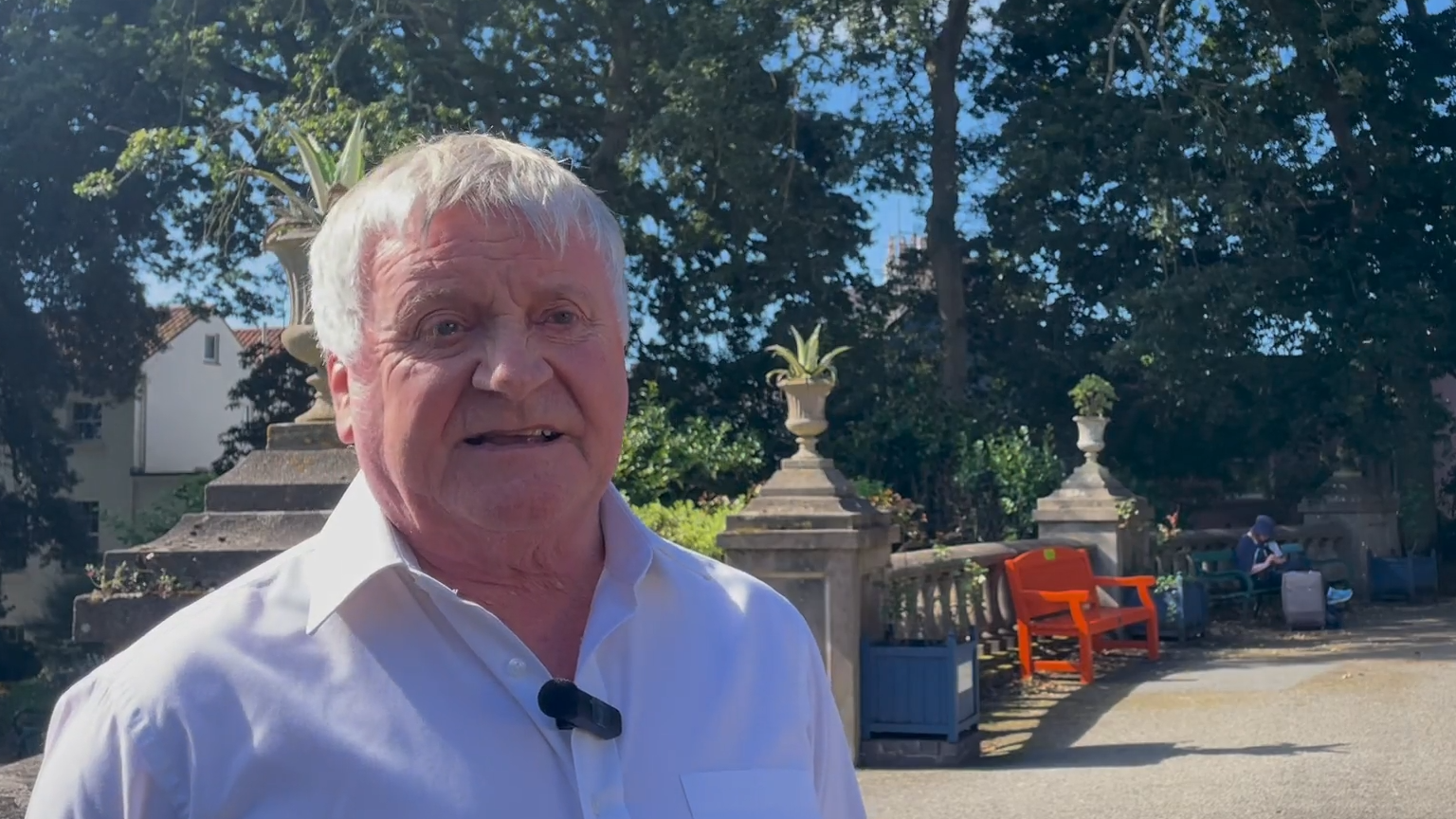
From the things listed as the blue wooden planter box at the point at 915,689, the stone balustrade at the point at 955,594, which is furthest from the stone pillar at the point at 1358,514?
the blue wooden planter box at the point at 915,689

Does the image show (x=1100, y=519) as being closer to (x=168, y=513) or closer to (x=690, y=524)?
(x=690, y=524)

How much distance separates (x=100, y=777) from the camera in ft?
5.14

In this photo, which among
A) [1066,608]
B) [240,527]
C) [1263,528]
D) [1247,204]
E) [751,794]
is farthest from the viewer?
[1247,204]

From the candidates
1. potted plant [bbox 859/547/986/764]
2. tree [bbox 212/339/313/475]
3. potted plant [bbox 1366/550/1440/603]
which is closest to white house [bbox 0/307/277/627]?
tree [bbox 212/339/313/475]

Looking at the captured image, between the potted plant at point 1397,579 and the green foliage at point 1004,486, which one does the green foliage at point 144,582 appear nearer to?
the green foliage at point 1004,486

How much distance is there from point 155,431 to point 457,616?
40.0 meters

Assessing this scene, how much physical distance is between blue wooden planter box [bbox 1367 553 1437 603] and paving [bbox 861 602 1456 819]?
6.45 m

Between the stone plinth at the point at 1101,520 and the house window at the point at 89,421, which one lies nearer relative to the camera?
the stone plinth at the point at 1101,520

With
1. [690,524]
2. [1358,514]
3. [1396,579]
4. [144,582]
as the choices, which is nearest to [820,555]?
[690,524]

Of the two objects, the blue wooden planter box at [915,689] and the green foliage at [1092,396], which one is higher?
the green foliage at [1092,396]

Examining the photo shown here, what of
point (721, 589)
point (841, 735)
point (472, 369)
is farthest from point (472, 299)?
point (841, 735)

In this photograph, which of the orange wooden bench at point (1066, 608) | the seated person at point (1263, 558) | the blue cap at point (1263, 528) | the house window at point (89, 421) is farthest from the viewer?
the house window at point (89, 421)

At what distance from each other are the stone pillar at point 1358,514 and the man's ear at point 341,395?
17724 mm

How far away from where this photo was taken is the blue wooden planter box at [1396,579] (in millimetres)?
17547
